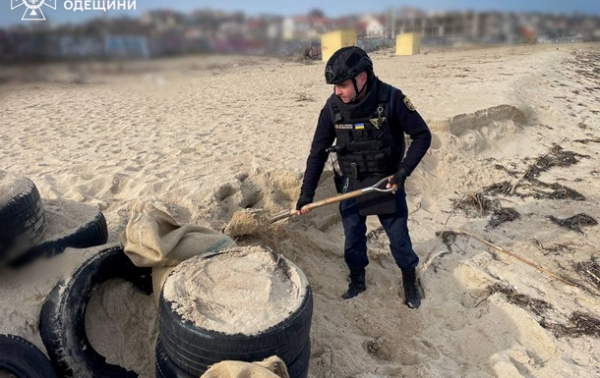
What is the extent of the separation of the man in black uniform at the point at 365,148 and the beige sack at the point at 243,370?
1701 mm

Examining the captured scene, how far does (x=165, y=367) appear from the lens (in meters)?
2.41

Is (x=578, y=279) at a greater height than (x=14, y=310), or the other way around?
(x=14, y=310)

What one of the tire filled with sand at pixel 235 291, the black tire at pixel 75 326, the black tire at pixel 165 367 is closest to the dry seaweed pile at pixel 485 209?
the tire filled with sand at pixel 235 291

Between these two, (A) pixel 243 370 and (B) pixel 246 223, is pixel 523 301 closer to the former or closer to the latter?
(B) pixel 246 223

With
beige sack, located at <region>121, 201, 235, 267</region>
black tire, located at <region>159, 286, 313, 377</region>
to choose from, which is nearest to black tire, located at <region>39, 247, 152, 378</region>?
beige sack, located at <region>121, 201, 235, 267</region>

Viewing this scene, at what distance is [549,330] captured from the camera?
11.3ft

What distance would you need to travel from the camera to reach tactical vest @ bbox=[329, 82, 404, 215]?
3318mm

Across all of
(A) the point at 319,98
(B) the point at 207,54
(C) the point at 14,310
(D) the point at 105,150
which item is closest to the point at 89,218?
(C) the point at 14,310

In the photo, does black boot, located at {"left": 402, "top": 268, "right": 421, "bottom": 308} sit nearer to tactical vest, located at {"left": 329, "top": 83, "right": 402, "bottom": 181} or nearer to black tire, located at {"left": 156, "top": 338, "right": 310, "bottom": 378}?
tactical vest, located at {"left": 329, "top": 83, "right": 402, "bottom": 181}

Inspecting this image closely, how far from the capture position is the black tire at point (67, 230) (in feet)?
9.09

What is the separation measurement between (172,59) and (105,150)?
203 inches

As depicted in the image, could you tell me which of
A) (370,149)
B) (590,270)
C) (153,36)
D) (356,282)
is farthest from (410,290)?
(153,36)

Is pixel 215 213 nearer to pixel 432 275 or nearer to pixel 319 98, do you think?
pixel 432 275

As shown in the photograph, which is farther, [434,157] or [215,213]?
[434,157]
